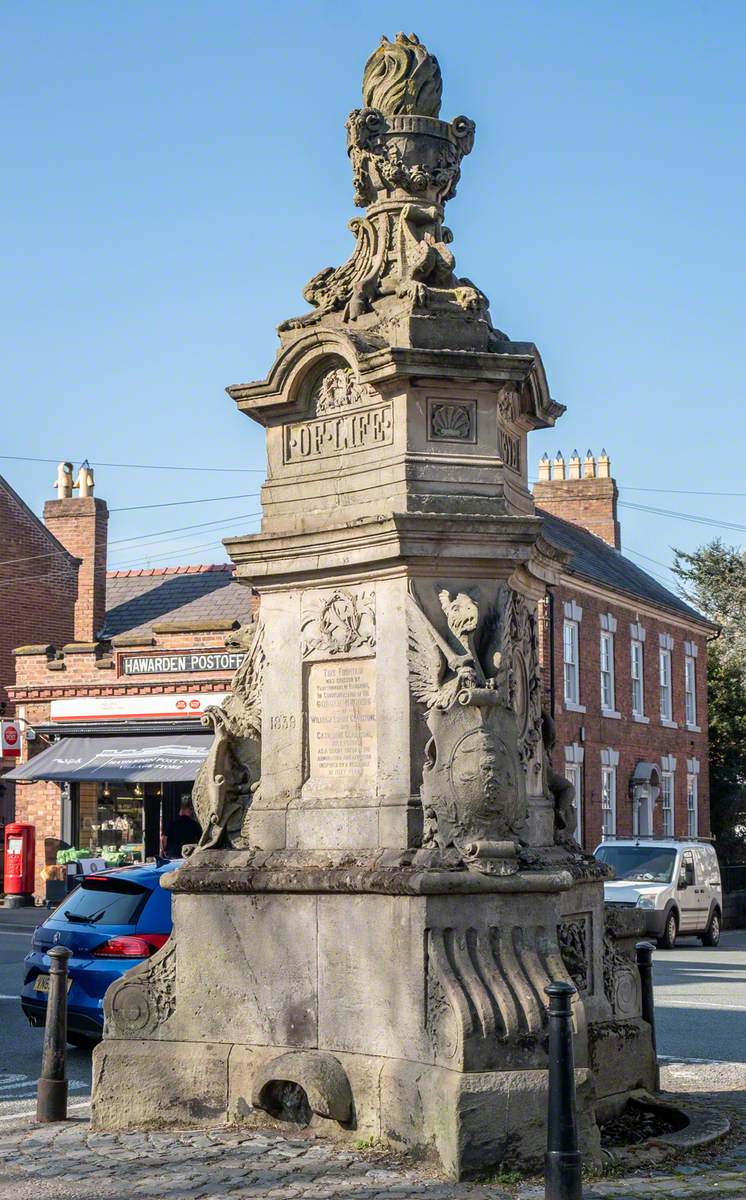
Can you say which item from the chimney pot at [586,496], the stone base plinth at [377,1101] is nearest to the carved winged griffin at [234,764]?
the stone base plinth at [377,1101]

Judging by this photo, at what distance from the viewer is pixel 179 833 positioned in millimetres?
30906

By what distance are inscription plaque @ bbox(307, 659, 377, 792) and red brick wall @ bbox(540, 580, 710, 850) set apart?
23.3 metres

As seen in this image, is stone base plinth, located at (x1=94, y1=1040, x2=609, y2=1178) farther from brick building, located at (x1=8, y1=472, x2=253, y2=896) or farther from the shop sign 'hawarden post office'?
the shop sign 'hawarden post office'

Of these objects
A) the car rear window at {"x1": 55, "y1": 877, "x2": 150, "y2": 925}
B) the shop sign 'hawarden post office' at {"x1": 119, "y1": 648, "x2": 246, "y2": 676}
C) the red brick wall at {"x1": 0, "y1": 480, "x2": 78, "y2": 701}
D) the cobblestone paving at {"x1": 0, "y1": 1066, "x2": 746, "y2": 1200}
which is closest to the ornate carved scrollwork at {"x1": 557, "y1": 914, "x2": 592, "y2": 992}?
the cobblestone paving at {"x1": 0, "y1": 1066, "x2": 746, "y2": 1200}

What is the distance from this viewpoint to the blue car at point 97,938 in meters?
12.4

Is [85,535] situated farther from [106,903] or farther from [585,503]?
[106,903]

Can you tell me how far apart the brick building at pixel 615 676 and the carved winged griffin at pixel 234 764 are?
840 inches

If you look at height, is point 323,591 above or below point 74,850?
above

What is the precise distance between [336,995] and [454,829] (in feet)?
3.61

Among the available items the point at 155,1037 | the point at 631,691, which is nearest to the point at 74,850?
the point at 631,691

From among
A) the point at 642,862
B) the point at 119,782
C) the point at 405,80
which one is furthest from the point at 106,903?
the point at 119,782

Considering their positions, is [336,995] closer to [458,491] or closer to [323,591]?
Result: [323,591]

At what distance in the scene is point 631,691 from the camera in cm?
3781

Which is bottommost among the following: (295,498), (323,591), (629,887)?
(629,887)
